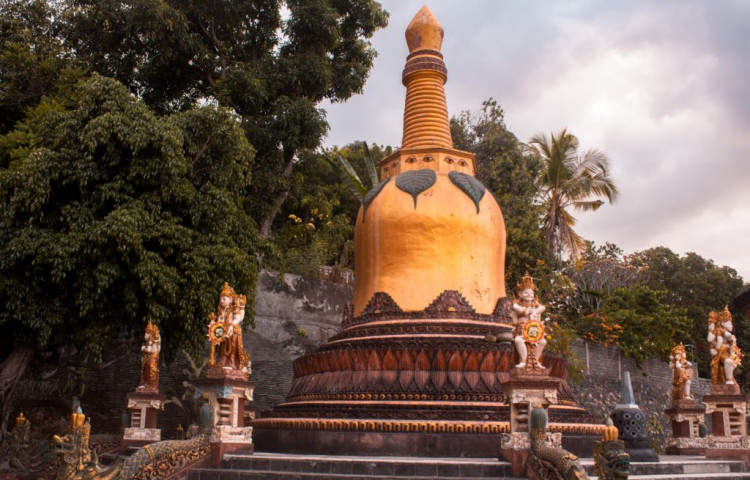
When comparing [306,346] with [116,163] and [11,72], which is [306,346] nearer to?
[116,163]

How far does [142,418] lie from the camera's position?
13.6m

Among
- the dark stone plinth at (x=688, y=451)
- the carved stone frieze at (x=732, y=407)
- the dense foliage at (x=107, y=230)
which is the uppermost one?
the dense foliage at (x=107, y=230)

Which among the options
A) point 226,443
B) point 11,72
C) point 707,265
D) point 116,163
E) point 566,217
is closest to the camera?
point 226,443

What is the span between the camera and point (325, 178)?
34.7 meters

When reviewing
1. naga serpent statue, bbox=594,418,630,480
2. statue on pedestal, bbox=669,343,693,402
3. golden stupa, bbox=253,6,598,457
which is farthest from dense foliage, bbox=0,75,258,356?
statue on pedestal, bbox=669,343,693,402

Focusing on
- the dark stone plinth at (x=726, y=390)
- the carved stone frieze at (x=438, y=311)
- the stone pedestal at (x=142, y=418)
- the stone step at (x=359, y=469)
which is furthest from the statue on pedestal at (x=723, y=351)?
the stone pedestal at (x=142, y=418)

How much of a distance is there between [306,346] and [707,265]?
86.5 feet

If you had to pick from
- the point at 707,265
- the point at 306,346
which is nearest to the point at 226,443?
the point at 306,346

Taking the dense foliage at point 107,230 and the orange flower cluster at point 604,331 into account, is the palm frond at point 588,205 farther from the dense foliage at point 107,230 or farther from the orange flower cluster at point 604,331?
the dense foliage at point 107,230

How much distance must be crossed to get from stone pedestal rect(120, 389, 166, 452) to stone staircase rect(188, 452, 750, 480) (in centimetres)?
324

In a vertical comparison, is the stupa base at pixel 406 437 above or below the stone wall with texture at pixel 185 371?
below

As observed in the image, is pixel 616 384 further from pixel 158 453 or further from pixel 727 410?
pixel 158 453

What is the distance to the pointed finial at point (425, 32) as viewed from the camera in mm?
18469

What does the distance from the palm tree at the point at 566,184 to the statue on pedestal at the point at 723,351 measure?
17.3 metres
